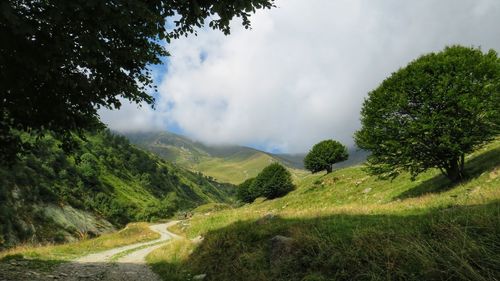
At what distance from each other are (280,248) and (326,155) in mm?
76206

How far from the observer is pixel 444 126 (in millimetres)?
26469

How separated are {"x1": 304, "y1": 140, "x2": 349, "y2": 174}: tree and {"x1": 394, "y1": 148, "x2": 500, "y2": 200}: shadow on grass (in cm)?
4783

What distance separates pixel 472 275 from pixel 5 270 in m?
15.9

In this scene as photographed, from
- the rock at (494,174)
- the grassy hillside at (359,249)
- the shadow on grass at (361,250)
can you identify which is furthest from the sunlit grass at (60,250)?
the rock at (494,174)

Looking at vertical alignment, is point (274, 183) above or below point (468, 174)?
above

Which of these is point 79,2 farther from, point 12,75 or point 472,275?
point 472,275

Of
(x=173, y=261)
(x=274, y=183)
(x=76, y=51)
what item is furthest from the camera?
(x=274, y=183)

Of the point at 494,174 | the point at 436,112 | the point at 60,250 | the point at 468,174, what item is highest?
the point at 436,112

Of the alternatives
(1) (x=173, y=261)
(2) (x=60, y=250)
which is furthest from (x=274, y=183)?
(1) (x=173, y=261)

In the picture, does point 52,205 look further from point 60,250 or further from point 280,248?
point 280,248

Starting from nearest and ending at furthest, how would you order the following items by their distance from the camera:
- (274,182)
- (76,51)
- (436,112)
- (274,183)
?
(76,51) < (436,112) < (274,183) < (274,182)

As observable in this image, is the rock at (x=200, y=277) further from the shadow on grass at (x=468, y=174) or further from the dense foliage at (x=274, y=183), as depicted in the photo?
the dense foliage at (x=274, y=183)

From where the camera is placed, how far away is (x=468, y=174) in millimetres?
29641

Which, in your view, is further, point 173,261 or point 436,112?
point 436,112
